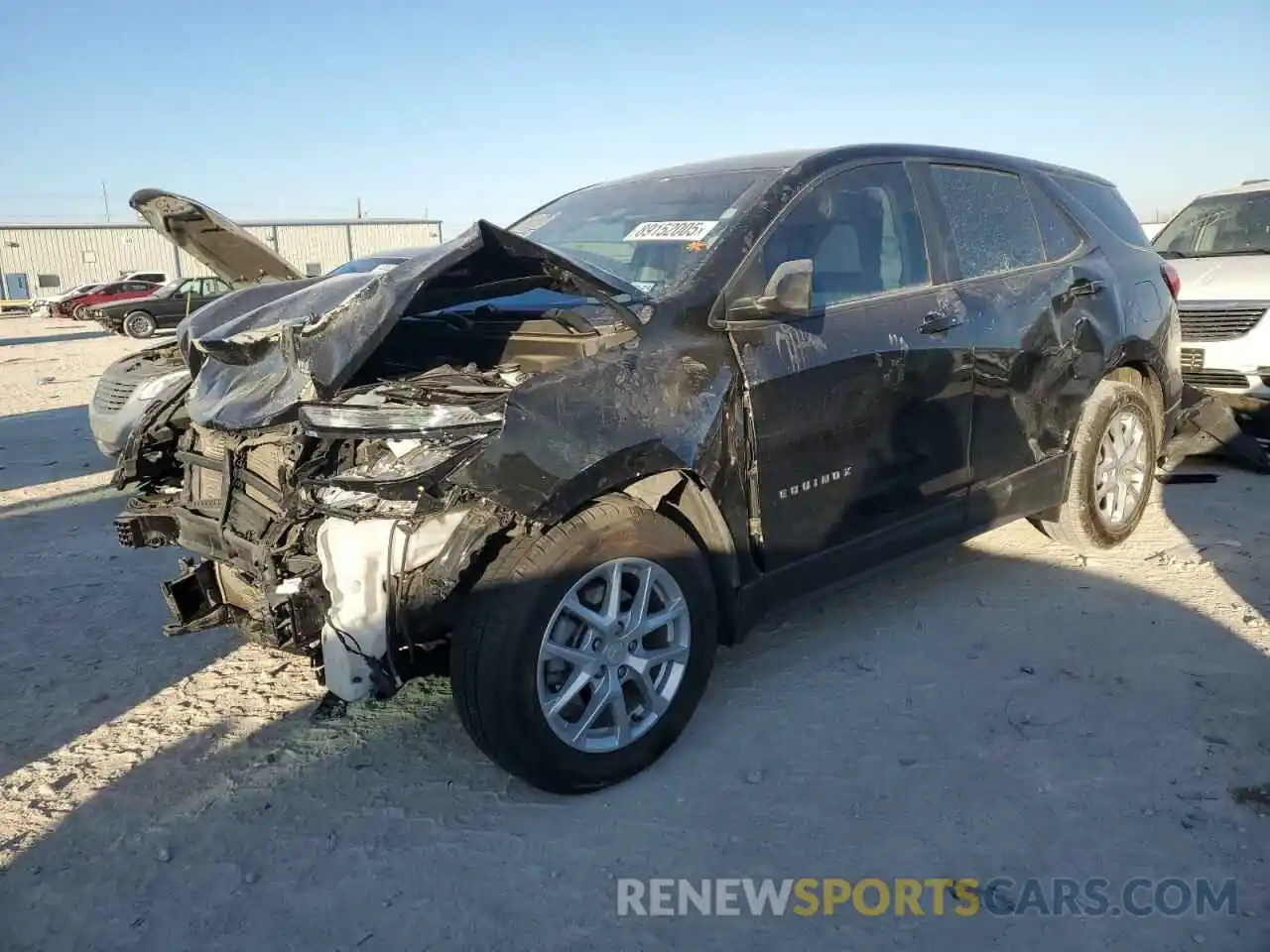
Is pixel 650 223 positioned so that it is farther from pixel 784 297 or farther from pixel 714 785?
pixel 714 785

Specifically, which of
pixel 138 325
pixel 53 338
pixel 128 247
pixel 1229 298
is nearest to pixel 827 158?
pixel 1229 298

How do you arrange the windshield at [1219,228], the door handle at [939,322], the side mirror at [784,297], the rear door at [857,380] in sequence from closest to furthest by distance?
the side mirror at [784,297], the rear door at [857,380], the door handle at [939,322], the windshield at [1219,228]

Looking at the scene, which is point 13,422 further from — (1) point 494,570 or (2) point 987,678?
(2) point 987,678

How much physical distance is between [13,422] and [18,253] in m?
45.6

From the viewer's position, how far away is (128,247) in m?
49.9

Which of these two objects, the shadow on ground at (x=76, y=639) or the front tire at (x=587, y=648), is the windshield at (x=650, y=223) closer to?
the front tire at (x=587, y=648)

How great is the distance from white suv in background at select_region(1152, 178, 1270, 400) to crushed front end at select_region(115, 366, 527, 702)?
640cm

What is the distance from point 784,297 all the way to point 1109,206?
Answer: 2.82 metres

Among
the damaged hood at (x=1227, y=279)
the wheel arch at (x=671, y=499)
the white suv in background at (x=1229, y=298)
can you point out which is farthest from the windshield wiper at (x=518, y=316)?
the damaged hood at (x=1227, y=279)

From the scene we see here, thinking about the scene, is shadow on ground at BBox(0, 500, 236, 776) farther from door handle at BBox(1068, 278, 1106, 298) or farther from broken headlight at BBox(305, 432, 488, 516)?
door handle at BBox(1068, 278, 1106, 298)

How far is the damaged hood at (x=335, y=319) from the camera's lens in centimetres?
275

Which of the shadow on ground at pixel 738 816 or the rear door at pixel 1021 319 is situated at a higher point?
the rear door at pixel 1021 319

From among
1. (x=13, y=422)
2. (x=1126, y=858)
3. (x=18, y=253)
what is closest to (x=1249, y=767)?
(x=1126, y=858)

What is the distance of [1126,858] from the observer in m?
2.52
